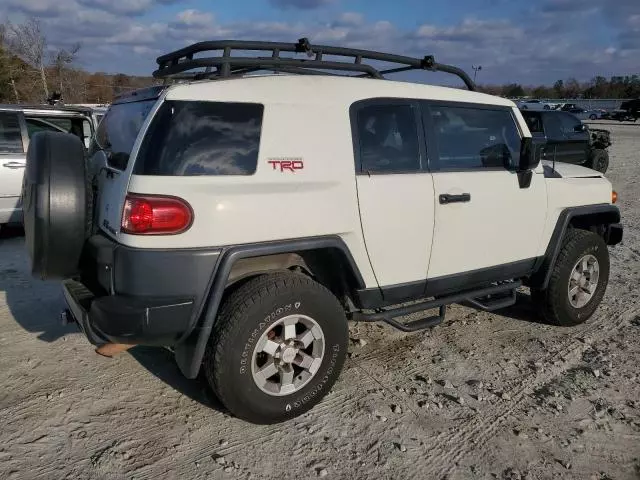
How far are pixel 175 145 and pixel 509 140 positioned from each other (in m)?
2.71

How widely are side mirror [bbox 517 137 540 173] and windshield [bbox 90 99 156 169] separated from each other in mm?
2703

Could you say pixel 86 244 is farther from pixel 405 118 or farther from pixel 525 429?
pixel 525 429

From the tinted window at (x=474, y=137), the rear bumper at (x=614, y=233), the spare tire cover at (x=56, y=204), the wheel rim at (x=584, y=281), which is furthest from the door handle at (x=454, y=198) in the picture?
Answer: the spare tire cover at (x=56, y=204)

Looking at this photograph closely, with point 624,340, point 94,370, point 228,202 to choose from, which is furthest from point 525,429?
point 94,370

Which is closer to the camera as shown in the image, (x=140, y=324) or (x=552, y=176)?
(x=140, y=324)

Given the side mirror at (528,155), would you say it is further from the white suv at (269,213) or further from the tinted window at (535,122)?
the tinted window at (535,122)

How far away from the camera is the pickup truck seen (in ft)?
44.2

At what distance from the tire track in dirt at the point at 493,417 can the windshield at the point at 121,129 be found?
7.61 ft

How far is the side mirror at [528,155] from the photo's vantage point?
4.12 meters

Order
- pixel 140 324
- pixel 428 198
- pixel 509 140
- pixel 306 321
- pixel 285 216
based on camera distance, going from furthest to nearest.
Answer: pixel 509 140 < pixel 428 198 < pixel 306 321 < pixel 285 216 < pixel 140 324

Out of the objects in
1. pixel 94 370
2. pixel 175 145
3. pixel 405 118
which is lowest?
pixel 94 370

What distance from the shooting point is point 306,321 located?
10.7ft

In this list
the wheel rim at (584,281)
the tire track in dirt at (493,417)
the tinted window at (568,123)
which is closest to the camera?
the tire track in dirt at (493,417)

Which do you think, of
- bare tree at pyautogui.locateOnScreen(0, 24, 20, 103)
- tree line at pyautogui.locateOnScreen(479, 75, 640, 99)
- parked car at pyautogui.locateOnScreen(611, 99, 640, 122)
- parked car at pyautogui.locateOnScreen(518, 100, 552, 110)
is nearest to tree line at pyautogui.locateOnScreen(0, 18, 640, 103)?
bare tree at pyautogui.locateOnScreen(0, 24, 20, 103)
